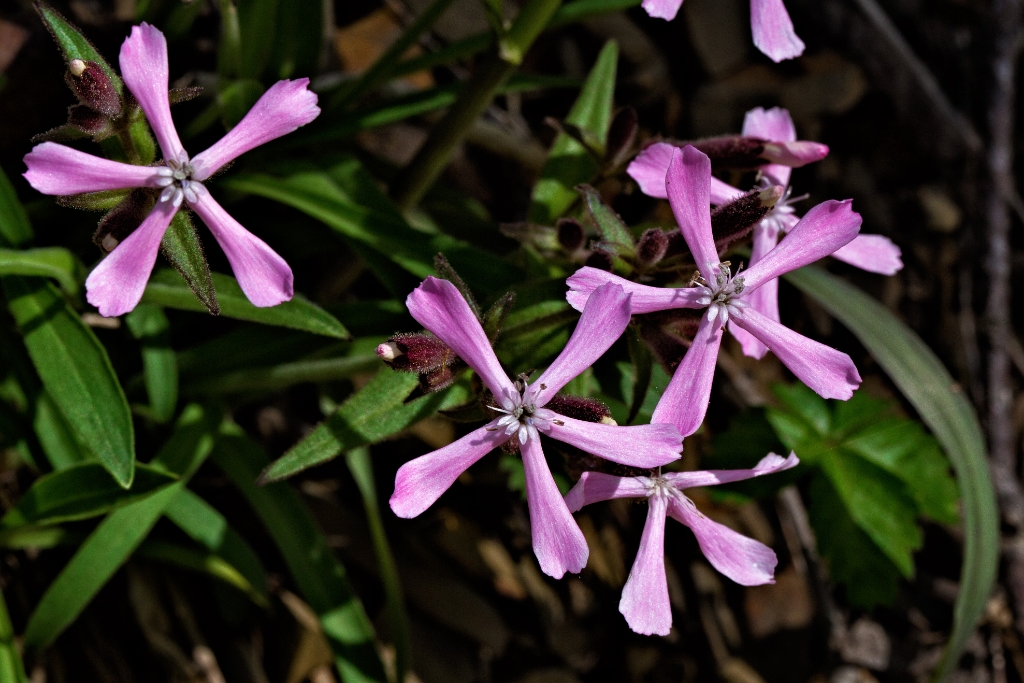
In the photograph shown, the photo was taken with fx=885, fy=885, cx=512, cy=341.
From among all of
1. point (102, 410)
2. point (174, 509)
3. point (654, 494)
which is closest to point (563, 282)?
point (654, 494)

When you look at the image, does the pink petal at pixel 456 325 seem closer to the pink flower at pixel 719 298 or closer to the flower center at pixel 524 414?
the flower center at pixel 524 414

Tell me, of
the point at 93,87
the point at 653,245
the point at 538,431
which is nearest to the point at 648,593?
the point at 538,431

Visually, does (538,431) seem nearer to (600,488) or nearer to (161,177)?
(600,488)

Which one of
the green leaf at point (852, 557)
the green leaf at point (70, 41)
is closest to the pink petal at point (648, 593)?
the green leaf at point (852, 557)

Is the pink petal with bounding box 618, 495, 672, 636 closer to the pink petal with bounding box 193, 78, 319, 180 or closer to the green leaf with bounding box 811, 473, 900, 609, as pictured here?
the pink petal with bounding box 193, 78, 319, 180

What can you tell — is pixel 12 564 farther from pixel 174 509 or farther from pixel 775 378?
pixel 775 378
